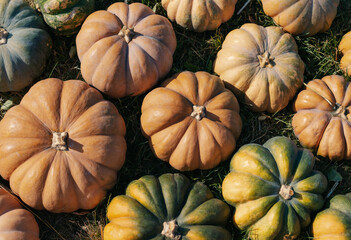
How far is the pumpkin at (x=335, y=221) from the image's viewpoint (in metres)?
3.69

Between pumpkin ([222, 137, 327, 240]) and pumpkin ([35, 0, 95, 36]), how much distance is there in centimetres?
263

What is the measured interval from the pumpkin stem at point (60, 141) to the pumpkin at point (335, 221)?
2.75 m

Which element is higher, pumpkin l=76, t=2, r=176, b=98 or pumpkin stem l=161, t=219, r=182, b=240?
pumpkin l=76, t=2, r=176, b=98

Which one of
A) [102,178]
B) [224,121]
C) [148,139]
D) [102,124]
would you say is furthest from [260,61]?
[102,178]

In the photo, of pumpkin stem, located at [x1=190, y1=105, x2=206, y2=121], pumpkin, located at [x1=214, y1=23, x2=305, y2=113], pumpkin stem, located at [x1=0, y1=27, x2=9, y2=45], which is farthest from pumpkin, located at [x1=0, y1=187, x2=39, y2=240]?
pumpkin, located at [x1=214, y1=23, x2=305, y2=113]

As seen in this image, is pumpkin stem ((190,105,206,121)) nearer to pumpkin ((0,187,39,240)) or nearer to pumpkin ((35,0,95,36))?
pumpkin ((35,0,95,36))

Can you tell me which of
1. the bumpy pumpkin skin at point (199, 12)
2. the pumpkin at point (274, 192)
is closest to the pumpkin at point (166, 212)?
the pumpkin at point (274, 192)

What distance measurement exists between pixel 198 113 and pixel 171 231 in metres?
1.24

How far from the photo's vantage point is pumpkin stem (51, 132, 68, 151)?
3567mm

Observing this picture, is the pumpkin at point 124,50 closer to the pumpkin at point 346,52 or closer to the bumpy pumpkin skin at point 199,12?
the bumpy pumpkin skin at point 199,12

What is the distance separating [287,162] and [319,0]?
2.31 m

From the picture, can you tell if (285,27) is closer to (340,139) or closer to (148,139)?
(340,139)

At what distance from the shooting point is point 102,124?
3.86 metres

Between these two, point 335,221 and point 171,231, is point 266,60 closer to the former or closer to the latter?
point 335,221
